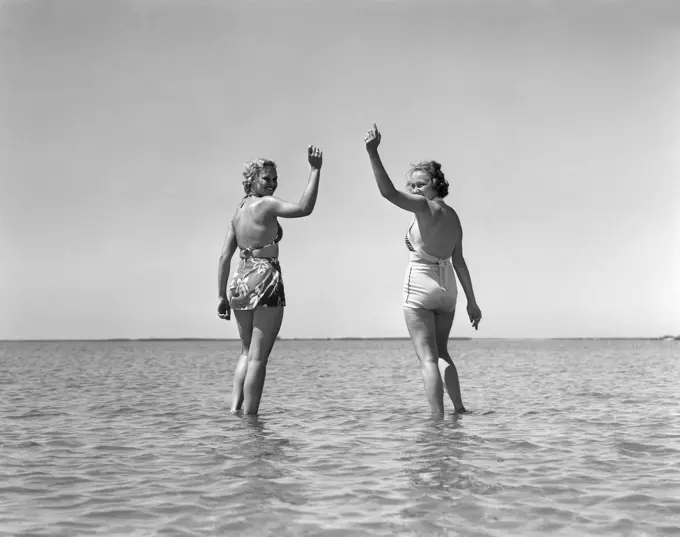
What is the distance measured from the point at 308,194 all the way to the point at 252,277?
1190 mm

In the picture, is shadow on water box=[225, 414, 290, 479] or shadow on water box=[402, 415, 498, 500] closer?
shadow on water box=[402, 415, 498, 500]

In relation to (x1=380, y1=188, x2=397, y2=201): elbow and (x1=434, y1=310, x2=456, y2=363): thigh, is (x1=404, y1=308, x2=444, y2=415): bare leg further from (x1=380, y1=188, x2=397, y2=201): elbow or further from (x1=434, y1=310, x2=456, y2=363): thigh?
(x1=380, y1=188, x2=397, y2=201): elbow

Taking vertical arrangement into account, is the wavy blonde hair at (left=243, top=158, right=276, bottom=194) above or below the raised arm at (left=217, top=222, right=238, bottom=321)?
above

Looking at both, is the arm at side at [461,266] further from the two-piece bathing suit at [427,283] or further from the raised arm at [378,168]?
the raised arm at [378,168]

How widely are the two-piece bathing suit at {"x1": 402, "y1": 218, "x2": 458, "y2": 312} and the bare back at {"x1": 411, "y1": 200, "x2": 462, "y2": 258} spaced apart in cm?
6

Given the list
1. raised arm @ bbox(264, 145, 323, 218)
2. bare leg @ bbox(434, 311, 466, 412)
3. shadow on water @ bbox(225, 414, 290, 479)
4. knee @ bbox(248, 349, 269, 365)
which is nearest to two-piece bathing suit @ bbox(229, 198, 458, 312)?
bare leg @ bbox(434, 311, 466, 412)

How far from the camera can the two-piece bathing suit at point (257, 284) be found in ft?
26.9

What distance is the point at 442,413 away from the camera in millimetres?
8336

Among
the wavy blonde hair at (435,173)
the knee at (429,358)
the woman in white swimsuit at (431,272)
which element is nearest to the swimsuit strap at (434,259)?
the woman in white swimsuit at (431,272)

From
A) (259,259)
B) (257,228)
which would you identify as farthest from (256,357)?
(257,228)

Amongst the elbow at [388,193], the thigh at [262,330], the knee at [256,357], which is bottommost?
the knee at [256,357]

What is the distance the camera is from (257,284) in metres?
8.23

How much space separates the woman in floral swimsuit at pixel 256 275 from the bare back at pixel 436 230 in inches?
52.4

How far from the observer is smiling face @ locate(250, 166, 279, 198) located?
8.38m
